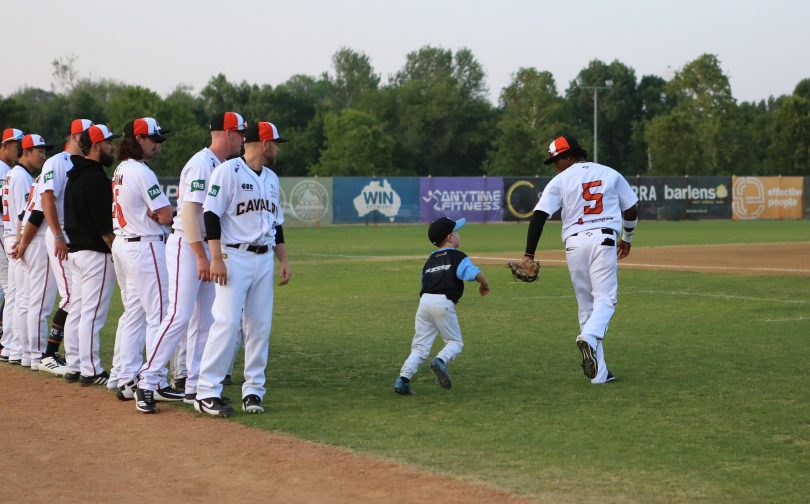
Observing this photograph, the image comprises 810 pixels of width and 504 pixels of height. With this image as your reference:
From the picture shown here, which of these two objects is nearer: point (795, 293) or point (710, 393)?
point (710, 393)

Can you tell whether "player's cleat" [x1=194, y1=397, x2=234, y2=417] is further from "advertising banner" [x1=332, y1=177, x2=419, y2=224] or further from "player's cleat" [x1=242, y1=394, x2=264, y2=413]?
"advertising banner" [x1=332, y1=177, x2=419, y2=224]

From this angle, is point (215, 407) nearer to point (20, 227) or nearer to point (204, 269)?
point (204, 269)

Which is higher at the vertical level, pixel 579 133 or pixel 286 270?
pixel 579 133

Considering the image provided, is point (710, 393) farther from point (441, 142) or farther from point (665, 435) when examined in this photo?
point (441, 142)

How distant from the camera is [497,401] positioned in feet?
26.6

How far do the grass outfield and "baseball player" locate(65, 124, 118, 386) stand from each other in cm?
127

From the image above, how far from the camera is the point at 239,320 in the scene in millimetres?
7727

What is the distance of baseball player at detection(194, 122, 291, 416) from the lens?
7.55 metres

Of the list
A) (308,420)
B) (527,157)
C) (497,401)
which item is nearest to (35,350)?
(308,420)

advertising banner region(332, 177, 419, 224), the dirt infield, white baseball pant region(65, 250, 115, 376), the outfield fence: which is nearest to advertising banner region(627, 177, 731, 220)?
the outfield fence

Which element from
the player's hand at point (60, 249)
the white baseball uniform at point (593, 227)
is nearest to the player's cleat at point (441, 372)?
the white baseball uniform at point (593, 227)

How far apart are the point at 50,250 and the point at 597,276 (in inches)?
189

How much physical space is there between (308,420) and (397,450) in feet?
3.78

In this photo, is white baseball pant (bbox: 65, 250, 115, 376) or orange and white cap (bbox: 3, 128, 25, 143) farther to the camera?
orange and white cap (bbox: 3, 128, 25, 143)
